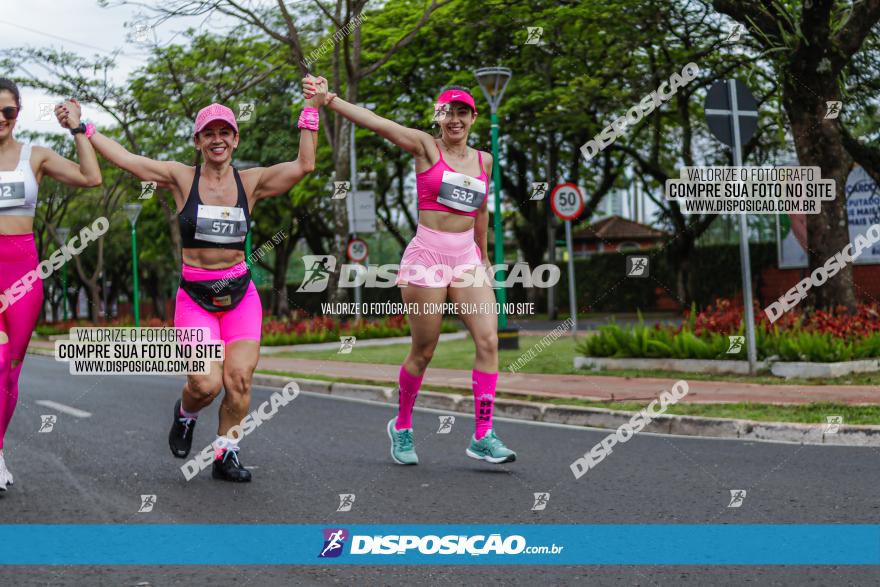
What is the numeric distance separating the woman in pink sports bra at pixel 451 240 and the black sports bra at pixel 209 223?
1067 millimetres

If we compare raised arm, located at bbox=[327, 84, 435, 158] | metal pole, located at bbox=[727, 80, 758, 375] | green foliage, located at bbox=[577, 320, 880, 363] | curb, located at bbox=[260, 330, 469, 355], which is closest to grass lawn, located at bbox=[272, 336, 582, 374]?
curb, located at bbox=[260, 330, 469, 355]

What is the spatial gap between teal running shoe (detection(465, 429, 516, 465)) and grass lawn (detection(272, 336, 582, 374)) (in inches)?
260

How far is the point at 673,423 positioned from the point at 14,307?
16.7 feet

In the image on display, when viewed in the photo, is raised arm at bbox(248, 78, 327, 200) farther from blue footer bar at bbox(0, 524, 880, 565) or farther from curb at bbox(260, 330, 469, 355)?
curb at bbox(260, 330, 469, 355)

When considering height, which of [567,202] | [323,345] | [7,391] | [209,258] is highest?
[567,202]

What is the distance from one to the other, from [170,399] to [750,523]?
8353 mm

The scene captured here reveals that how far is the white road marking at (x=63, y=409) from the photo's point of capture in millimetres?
10086

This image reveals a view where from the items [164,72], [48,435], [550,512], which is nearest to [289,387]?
[48,435]

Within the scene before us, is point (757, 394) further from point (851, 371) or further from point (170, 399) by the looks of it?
point (170, 399)

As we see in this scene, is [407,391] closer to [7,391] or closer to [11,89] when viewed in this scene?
[7,391]

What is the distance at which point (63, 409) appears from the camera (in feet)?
35.1

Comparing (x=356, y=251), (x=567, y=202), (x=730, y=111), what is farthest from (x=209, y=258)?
(x=356, y=251)

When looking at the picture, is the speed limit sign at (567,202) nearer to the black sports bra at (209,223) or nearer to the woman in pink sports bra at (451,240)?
the woman in pink sports bra at (451,240)

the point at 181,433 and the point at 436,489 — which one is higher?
the point at 181,433
